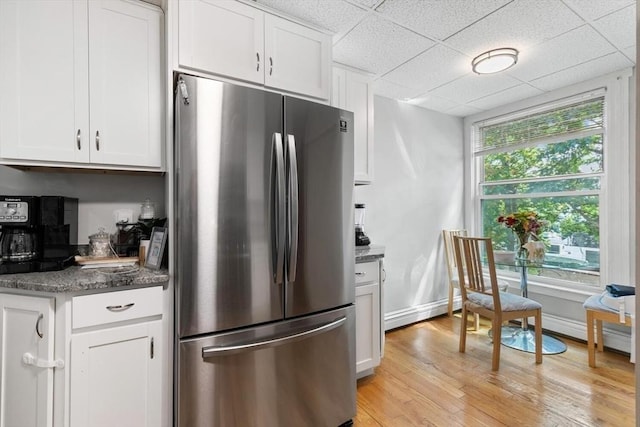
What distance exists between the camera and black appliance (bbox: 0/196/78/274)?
4.78ft

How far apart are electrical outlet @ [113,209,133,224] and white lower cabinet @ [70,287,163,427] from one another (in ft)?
2.40

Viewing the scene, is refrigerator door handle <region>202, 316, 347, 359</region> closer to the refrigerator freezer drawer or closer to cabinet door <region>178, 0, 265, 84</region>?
the refrigerator freezer drawer

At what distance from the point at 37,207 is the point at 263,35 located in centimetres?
152

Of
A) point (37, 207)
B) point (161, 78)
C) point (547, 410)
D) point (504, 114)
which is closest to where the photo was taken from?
point (37, 207)

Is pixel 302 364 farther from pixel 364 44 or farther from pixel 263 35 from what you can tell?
pixel 364 44

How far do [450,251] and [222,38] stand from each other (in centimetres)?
323

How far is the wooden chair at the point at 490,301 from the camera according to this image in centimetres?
238

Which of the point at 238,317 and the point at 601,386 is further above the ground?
the point at 238,317

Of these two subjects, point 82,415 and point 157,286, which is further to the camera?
point 157,286

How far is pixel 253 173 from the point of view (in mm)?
1469

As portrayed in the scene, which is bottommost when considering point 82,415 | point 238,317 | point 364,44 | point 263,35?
A: point 82,415

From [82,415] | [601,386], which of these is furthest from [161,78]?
[601,386]

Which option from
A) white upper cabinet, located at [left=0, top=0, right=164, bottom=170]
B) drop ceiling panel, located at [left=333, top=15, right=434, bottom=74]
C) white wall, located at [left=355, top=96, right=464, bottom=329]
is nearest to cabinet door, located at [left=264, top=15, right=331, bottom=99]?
drop ceiling panel, located at [left=333, top=15, right=434, bottom=74]

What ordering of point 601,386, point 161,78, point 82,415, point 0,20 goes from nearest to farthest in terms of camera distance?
point 82,415
point 0,20
point 161,78
point 601,386
